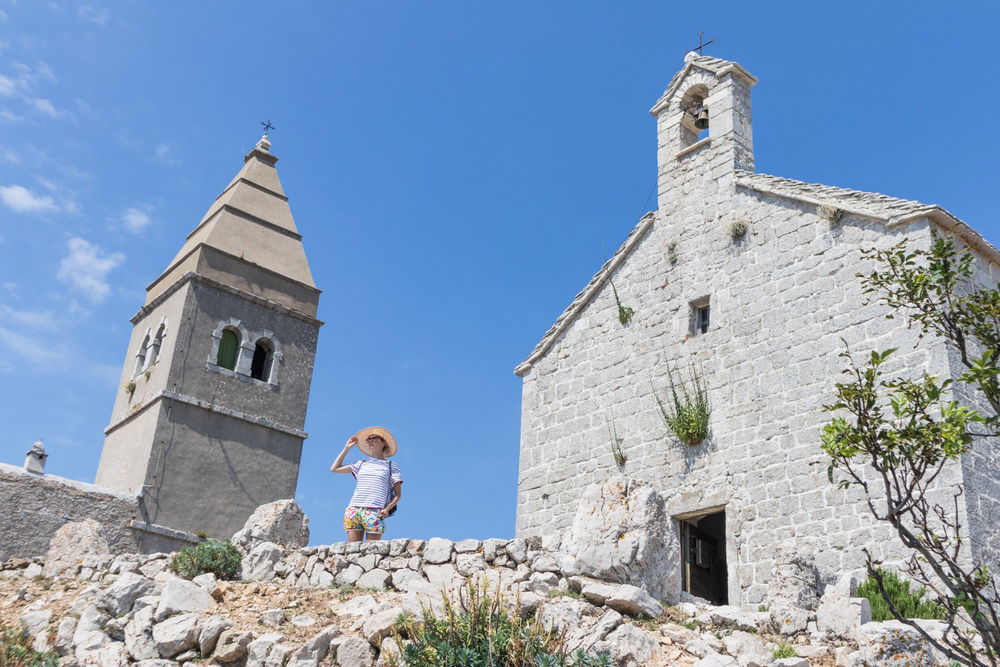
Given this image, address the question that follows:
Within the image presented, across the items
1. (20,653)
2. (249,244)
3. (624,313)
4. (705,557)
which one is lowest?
(20,653)

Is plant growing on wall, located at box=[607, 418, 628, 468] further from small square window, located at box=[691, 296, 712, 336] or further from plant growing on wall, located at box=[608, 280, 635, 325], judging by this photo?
small square window, located at box=[691, 296, 712, 336]

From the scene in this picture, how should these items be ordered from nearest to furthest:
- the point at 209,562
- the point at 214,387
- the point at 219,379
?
the point at 209,562
the point at 214,387
the point at 219,379

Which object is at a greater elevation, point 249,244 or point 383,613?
point 249,244

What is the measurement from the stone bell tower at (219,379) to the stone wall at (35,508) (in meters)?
1.38

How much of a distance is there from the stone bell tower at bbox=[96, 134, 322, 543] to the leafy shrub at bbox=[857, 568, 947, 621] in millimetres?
11414

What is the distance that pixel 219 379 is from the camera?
65.9 feet

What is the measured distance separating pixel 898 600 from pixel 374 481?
600cm

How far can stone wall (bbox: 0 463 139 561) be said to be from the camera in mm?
14781

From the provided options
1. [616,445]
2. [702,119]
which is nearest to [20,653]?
[616,445]

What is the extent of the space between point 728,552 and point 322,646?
6.28 meters

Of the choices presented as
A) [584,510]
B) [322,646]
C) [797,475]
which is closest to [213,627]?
[322,646]

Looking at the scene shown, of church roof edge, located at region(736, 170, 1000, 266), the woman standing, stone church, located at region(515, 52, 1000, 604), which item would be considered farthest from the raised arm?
church roof edge, located at region(736, 170, 1000, 266)

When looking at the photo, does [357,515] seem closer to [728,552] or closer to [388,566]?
[388,566]

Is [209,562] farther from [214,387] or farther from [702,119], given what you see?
[702,119]
